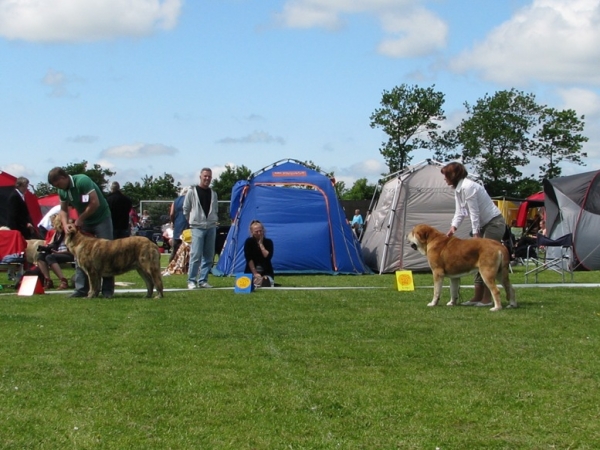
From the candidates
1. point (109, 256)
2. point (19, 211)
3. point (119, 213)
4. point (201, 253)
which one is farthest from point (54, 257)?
point (109, 256)

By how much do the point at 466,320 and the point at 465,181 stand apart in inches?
74.8

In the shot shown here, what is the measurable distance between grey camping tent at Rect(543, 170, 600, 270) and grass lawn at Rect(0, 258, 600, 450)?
27.3ft

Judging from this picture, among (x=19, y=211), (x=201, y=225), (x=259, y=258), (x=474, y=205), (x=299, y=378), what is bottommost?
(x=299, y=378)

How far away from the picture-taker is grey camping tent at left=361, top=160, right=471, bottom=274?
15.1m

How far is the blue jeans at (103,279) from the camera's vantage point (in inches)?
382

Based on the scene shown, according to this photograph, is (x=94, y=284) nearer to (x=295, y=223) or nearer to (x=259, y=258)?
(x=259, y=258)

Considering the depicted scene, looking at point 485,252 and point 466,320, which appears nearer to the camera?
point 466,320

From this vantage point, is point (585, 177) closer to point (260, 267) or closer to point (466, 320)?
point (260, 267)

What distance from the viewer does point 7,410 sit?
4156 mm

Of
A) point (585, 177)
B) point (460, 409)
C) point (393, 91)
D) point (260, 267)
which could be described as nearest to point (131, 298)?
point (260, 267)

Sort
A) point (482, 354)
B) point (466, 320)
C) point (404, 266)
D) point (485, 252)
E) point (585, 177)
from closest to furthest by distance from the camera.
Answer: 1. point (482, 354)
2. point (466, 320)
3. point (485, 252)
4. point (404, 266)
5. point (585, 177)

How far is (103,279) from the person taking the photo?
9.71 metres

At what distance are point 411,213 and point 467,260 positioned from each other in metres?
6.99

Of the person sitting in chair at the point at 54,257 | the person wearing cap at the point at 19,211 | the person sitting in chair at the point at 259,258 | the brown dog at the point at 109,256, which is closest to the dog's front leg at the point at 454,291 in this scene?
the brown dog at the point at 109,256
